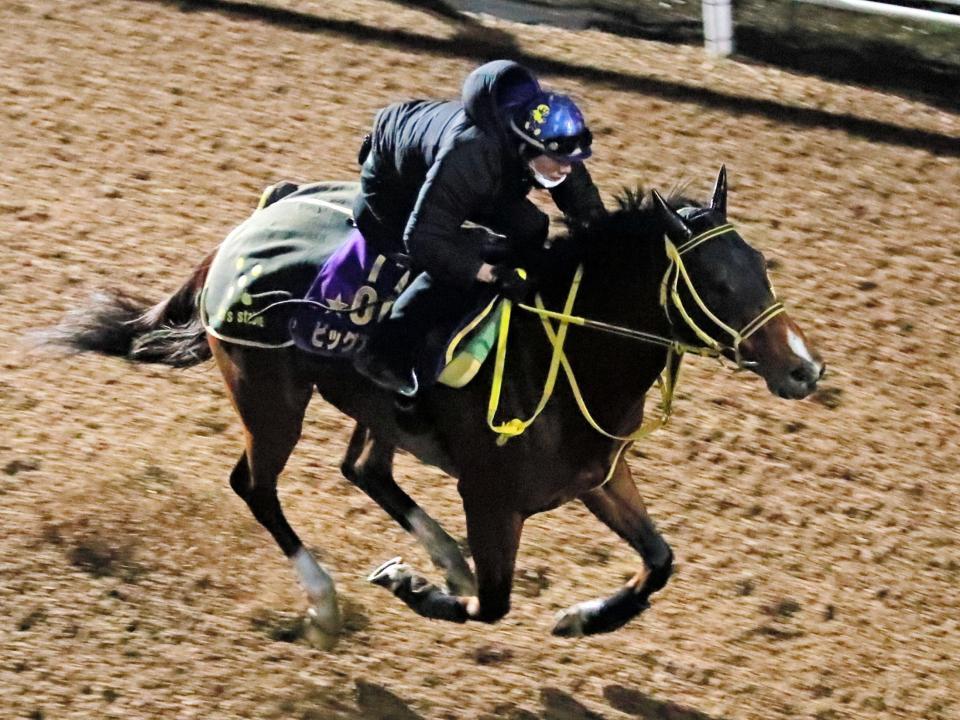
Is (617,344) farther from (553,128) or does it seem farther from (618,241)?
(553,128)

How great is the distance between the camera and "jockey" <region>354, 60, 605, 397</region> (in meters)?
4.97

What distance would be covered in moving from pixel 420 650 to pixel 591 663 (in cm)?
69

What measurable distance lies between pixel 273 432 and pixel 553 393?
4.22 ft

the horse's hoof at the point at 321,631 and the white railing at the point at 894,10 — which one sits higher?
the white railing at the point at 894,10

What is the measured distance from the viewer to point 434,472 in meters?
7.05

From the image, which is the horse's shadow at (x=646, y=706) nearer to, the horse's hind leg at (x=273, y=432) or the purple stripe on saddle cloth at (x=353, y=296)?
the horse's hind leg at (x=273, y=432)

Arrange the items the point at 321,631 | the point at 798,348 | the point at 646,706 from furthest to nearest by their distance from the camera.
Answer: the point at 321,631
the point at 646,706
the point at 798,348

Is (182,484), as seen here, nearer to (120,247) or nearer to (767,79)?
(120,247)

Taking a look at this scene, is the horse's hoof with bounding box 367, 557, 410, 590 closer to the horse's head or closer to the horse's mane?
the horse's mane

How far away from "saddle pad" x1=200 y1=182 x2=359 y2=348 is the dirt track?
3.75 ft

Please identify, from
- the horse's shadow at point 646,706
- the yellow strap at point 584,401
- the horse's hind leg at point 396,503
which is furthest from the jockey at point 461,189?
the horse's shadow at point 646,706

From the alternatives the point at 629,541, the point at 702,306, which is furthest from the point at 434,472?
the point at 702,306

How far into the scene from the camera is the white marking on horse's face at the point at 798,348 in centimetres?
487

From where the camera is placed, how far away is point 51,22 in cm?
1045
